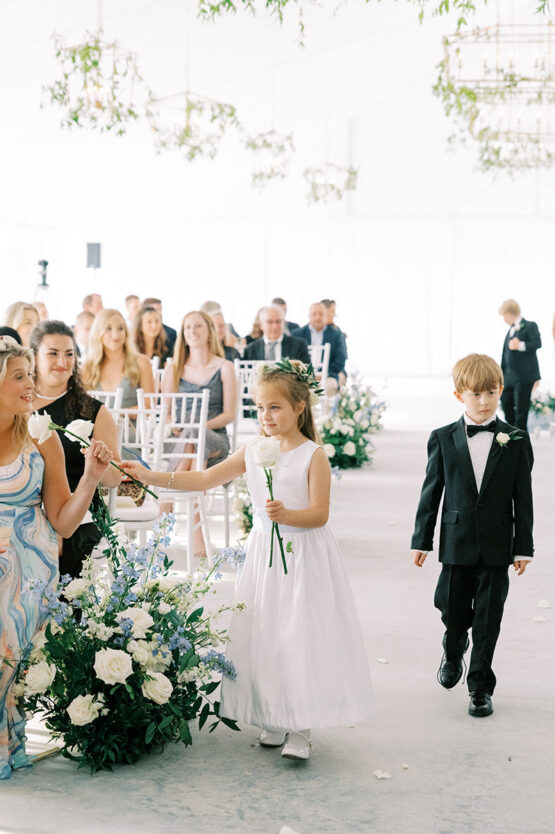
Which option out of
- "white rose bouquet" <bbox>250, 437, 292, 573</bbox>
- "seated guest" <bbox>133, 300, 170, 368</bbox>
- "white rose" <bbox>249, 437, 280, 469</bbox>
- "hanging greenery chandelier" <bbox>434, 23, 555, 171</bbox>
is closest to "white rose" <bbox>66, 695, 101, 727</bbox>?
"white rose bouquet" <bbox>250, 437, 292, 573</bbox>

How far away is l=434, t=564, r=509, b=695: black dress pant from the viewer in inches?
148

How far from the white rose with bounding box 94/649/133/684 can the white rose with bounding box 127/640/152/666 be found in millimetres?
45

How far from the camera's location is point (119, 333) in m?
6.41

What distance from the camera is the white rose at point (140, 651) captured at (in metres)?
3.13

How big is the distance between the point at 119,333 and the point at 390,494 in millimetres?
3314

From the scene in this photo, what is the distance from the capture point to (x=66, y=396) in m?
4.07

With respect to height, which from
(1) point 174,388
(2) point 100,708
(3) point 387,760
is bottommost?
(3) point 387,760

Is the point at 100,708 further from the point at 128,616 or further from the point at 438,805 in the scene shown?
the point at 438,805

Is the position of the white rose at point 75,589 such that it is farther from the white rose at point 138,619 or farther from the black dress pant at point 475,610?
the black dress pant at point 475,610

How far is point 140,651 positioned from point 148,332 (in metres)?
5.48

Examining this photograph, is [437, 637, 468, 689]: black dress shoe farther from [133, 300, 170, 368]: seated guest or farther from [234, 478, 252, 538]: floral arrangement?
[133, 300, 170, 368]: seated guest

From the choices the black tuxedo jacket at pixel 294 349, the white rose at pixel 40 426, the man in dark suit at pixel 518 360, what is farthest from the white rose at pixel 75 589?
the man in dark suit at pixel 518 360

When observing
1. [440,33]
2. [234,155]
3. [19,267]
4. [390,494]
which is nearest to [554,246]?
[440,33]

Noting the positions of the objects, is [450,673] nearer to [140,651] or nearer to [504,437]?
[504,437]
